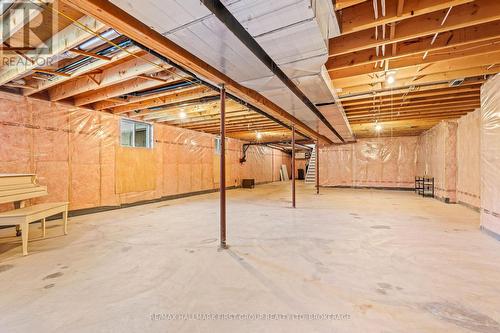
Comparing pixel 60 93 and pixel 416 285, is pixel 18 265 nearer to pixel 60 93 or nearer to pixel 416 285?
pixel 60 93

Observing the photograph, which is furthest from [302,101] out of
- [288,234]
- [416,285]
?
[416,285]

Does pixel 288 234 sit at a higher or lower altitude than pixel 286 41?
lower

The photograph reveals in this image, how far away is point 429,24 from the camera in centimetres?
223

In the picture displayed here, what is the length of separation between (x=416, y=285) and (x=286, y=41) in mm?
2395

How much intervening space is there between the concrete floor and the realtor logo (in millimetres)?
2393

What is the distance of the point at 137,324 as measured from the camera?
1.48 metres

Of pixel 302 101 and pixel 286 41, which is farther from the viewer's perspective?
pixel 302 101

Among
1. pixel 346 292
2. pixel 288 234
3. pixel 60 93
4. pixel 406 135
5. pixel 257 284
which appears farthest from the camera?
pixel 406 135

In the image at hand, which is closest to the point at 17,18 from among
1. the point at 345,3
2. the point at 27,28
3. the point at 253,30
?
the point at 27,28

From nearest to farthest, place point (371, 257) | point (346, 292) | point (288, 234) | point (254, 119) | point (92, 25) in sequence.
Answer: point (346, 292) < point (92, 25) < point (371, 257) < point (288, 234) < point (254, 119)

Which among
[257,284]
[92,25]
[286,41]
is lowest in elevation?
[257,284]

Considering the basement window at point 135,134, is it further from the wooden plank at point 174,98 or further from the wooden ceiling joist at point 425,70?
the wooden ceiling joist at point 425,70

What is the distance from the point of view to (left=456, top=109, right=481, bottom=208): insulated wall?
5023 mm

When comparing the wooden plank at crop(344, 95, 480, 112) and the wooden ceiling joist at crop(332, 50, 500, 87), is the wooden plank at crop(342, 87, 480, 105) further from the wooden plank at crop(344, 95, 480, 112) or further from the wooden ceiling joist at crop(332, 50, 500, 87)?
the wooden ceiling joist at crop(332, 50, 500, 87)
